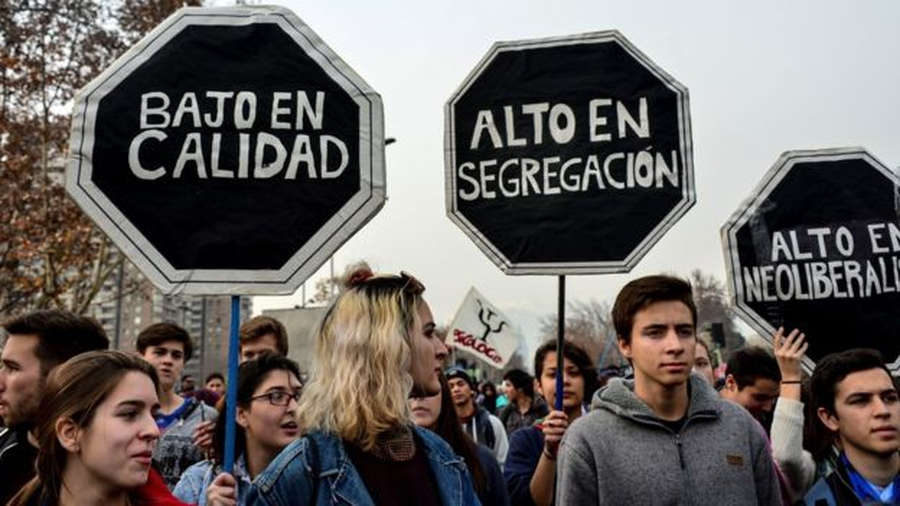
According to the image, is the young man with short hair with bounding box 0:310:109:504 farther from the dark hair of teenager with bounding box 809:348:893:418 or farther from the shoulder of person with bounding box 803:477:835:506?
the dark hair of teenager with bounding box 809:348:893:418

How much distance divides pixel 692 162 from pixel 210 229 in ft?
6.38

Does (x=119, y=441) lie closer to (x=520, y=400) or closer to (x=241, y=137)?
(x=241, y=137)

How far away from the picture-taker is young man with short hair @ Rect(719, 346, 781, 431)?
4.64 m

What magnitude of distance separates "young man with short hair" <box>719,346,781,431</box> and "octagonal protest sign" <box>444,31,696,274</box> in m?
1.74

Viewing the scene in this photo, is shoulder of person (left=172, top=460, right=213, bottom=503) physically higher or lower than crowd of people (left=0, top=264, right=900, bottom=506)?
lower

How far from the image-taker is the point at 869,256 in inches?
156

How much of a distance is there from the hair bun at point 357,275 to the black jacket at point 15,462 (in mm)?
1352

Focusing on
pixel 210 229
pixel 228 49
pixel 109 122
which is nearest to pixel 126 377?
pixel 210 229

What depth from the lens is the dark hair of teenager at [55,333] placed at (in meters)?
3.13

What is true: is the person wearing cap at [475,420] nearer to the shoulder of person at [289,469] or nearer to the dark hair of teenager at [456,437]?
the dark hair of teenager at [456,437]

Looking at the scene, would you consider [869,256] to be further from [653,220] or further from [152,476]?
[152,476]

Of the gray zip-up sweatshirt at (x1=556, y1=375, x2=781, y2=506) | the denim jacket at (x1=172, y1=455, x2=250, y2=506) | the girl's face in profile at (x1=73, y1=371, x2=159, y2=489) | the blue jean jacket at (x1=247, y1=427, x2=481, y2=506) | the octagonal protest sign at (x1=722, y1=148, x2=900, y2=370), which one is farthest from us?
the octagonal protest sign at (x1=722, y1=148, x2=900, y2=370)

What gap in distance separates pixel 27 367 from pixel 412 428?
1604 millimetres

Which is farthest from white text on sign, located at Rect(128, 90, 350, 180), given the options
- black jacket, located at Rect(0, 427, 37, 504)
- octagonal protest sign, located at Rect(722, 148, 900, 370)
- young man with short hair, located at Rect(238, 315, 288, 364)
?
young man with short hair, located at Rect(238, 315, 288, 364)
